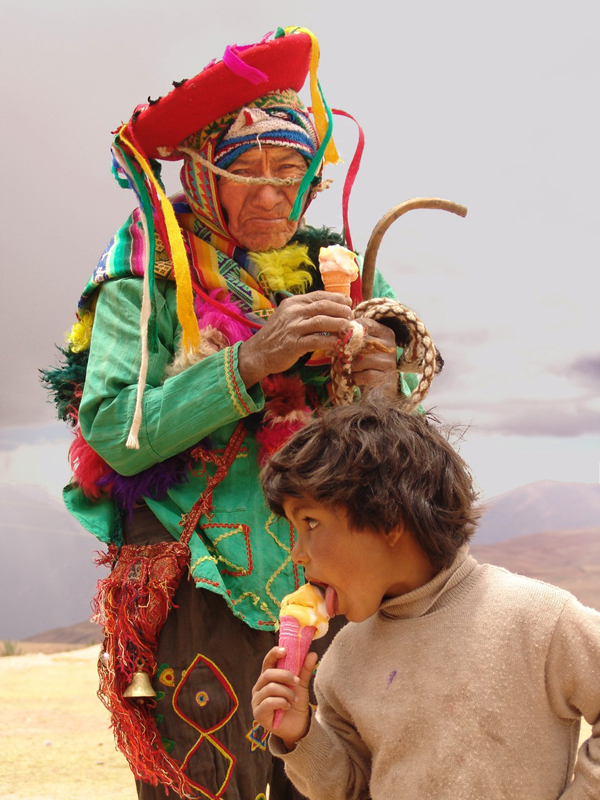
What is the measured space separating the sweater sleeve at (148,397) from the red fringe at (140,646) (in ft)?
0.89

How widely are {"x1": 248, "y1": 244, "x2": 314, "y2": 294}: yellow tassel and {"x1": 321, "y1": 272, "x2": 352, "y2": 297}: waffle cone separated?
0.66 feet

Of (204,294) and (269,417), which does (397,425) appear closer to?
(269,417)

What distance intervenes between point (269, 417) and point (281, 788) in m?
1.10

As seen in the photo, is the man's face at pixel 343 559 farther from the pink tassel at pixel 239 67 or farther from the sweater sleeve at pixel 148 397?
the pink tassel at pixel 239 67

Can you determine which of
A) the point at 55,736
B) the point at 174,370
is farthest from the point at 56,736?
the point at 174,370

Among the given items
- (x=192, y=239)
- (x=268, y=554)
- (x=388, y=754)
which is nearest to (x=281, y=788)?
(x=268, y=554)

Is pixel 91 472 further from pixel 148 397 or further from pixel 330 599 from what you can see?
pixel 330 599

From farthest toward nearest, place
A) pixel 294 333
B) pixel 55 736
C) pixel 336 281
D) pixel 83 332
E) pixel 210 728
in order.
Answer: pixel 55 736
pixel 83 332
pixel 336 281
pixel 210 728
pixel 294 333

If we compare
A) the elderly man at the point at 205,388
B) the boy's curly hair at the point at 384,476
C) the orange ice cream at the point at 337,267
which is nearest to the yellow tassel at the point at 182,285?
the elderly man at the point at 205,388

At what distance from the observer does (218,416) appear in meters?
2.47

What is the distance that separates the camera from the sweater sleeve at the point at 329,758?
1.90 meters

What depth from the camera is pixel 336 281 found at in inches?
103

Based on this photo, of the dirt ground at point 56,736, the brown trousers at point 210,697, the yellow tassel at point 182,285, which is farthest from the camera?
the dirt ground at point 56,736

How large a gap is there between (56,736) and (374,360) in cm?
471
